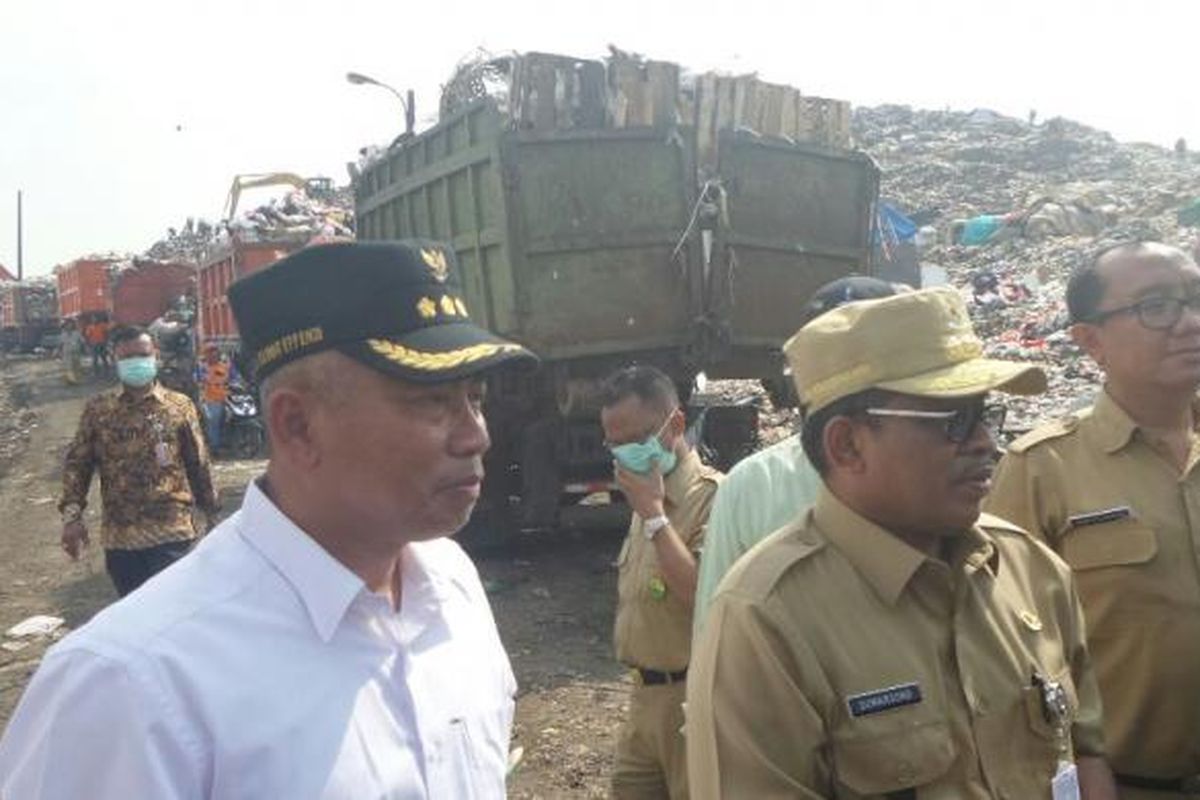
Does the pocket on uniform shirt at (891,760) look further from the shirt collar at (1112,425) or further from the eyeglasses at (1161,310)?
the eyeglasses at (1161,310)

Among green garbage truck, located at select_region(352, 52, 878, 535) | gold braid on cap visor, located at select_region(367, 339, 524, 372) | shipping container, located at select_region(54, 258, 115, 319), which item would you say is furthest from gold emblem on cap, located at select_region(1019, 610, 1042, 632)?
shipping container, located at select_region(54, 258, 115, 319)

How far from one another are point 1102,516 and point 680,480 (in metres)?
1.47

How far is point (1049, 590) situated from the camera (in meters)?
2.17

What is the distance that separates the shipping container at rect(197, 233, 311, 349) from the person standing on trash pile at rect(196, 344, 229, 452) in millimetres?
417

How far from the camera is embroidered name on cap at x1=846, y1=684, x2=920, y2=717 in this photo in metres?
1.82

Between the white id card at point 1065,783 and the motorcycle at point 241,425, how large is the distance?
1329cm

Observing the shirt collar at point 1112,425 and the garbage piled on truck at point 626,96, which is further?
Result: the garbage piled on truck at point 626,96

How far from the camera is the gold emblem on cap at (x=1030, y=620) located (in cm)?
205

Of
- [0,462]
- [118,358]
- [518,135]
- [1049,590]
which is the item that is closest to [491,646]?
[1049,590]

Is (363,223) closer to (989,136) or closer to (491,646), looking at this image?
(491,646)

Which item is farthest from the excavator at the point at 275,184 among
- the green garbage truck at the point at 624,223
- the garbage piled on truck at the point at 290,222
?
the green garbage truck at the point at 624,223

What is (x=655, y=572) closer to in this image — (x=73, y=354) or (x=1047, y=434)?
(x=1047, y=434)

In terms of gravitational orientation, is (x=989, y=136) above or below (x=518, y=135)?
above

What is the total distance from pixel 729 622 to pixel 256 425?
13393mm
